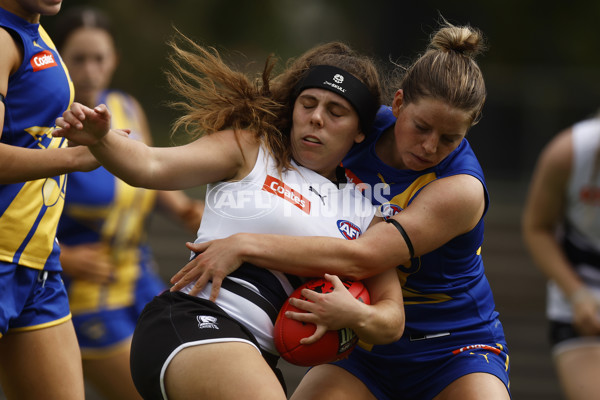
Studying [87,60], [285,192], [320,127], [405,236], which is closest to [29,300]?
[285,192]

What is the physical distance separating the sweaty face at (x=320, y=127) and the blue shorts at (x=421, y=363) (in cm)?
87

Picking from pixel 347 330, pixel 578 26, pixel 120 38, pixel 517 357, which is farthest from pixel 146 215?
pixel 578 26

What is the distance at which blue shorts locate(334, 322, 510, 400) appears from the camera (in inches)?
142

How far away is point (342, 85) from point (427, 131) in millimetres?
392

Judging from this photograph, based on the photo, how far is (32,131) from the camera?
340cm

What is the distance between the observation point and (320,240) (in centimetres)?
324

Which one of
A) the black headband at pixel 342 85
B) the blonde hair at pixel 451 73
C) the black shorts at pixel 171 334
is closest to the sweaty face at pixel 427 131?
the blonde hair at pixel 451 73

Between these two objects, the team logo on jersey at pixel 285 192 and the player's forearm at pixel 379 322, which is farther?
the team logo on jersey at pixel 285 192

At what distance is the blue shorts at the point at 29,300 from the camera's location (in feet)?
11.0

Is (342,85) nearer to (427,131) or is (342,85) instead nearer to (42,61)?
(427,131)

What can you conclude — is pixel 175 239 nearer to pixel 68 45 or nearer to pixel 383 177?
pixel 68 45

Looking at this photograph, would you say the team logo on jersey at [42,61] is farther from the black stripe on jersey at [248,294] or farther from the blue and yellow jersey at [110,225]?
the blue and yellow jersey at [110,225]

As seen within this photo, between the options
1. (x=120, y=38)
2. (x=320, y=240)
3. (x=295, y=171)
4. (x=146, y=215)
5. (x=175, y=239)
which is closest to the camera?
(x=320, y=240)

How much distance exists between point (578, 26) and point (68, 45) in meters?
11.9
